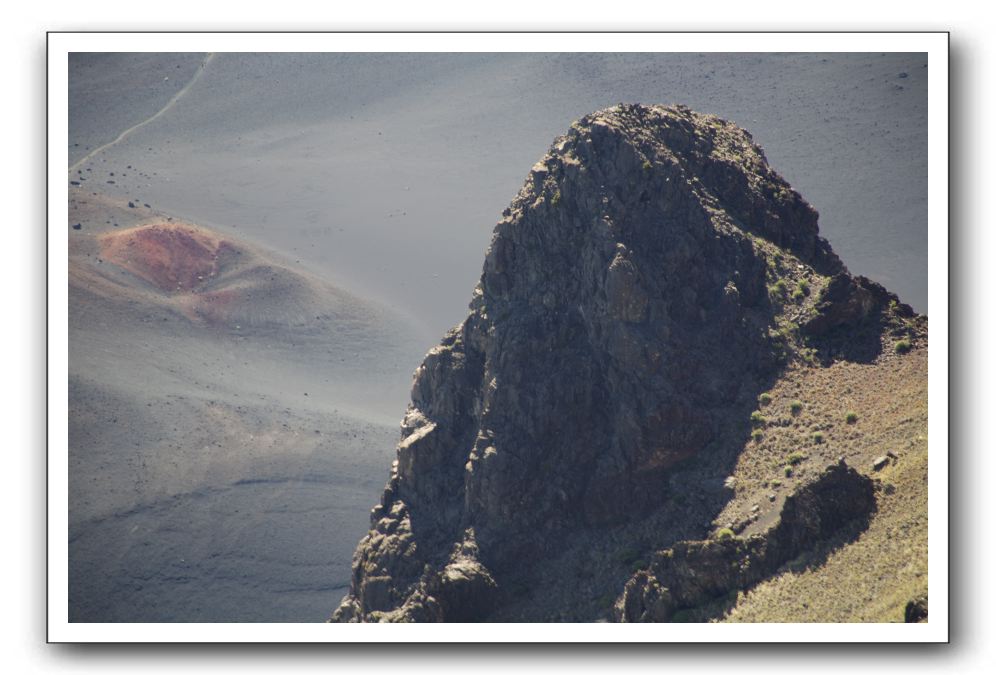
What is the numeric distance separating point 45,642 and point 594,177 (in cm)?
2530

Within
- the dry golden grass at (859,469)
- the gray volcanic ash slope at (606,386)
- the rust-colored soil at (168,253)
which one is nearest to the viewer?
the dry golden grass at (859,469)

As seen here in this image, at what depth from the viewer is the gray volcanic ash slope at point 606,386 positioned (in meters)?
47.5

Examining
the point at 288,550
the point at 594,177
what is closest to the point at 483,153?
the point at 288,550

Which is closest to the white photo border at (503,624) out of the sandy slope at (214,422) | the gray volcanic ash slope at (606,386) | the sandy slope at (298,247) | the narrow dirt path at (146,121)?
the gray volcanic ash slope at (606,386)

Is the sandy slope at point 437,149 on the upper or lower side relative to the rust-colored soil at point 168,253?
upper

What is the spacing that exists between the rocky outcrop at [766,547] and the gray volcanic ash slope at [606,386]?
1.98ft

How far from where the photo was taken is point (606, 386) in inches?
1953

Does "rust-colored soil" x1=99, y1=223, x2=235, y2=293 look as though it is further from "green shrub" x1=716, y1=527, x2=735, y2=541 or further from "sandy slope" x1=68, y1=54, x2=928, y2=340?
"green shrub" x1=716, y1=527, x2=735, y2=541

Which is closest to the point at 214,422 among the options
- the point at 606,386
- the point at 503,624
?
the point at 606,386

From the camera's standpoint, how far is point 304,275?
120750 millimetres

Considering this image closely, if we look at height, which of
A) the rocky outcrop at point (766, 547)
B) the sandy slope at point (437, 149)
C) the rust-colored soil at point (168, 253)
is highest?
the sandy slope at point (437, 149)

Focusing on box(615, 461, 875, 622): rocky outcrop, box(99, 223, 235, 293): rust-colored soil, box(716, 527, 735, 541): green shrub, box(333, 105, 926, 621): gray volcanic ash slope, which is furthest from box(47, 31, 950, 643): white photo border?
box(99, 223, 235, 293): rust-colored soil

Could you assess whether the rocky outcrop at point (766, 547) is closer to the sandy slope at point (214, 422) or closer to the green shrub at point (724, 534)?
the green shrub at point (724, 534)
